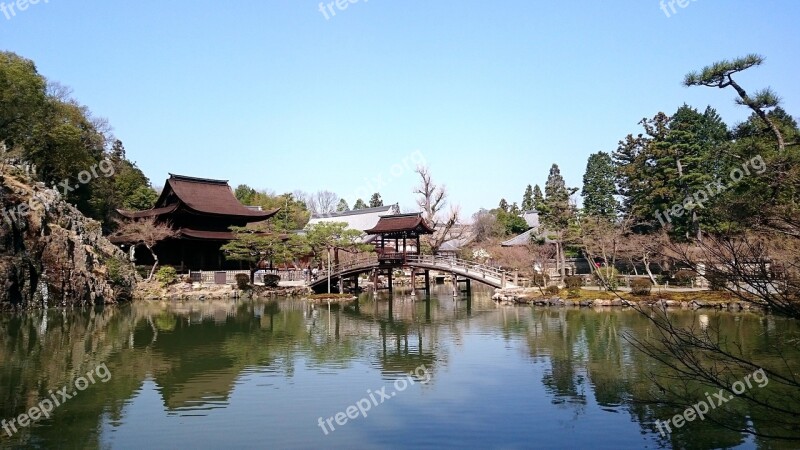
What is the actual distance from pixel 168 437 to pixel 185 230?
29793 millimetres

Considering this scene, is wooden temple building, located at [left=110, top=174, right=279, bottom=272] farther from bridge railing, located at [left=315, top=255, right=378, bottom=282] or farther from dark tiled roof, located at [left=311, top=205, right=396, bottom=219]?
dark tiled roof, located at [left=311, top=205, right=396, bottom=219]

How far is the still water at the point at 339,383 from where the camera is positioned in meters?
8.80

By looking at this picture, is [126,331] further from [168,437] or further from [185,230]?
[185,230]

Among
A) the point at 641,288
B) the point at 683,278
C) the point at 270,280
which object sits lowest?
the point at 641,288

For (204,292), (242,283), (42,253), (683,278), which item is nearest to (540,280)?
(683,278)

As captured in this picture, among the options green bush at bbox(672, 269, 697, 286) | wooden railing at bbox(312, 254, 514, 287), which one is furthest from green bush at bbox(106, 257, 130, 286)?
green bush at bbox(672, 269, 697, 286)

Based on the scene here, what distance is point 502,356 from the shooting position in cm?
1516

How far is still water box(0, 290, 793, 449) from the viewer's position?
8.80 metres

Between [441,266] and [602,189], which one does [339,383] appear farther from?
[602,189]

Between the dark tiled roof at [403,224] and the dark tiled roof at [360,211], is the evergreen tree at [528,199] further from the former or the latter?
the dark tiled roof at [403,224]

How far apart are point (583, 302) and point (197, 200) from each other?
1009 inches

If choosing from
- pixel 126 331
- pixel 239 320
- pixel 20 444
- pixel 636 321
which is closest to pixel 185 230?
pixel 239 320

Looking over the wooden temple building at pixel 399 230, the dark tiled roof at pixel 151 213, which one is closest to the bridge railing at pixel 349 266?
the wooden temple building at pixel 399 230

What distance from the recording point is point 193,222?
38.3 m
